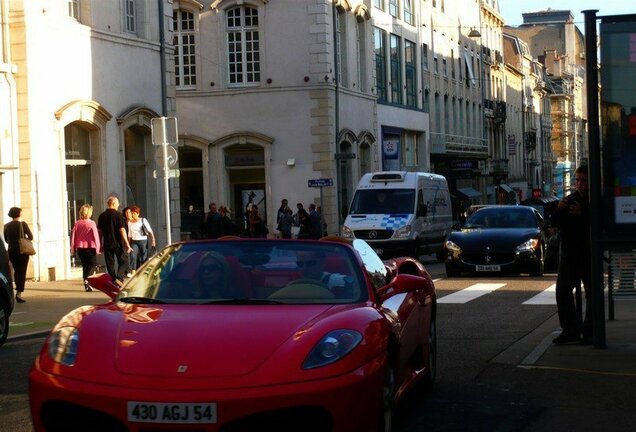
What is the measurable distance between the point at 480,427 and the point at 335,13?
142 ft

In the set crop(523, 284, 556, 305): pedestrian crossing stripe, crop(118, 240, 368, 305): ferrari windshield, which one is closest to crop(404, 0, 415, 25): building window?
crop(523, 284, 556, 305): pedestrian crossing stripe

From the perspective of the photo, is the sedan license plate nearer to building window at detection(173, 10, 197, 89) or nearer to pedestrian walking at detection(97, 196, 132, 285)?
pedestrian walking at detection(97, 196, 132, 285)

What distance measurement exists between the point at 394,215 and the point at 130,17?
8788mm

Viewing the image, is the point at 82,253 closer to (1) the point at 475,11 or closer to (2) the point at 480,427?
(2) the point at 480,427

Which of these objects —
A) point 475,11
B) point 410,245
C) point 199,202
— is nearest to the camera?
point 410,245

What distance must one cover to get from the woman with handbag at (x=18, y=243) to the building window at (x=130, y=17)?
12029mm

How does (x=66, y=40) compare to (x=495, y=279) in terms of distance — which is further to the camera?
(x=66, y=40)

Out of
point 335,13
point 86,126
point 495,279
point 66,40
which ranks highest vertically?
point 335,13

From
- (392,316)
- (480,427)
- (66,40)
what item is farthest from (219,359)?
(66,40)

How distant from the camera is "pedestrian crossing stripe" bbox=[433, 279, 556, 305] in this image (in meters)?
19.4

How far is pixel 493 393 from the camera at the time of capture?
968 centimetres

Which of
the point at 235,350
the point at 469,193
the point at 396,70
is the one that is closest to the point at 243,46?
the point at 396,70

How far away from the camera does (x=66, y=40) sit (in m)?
30.1

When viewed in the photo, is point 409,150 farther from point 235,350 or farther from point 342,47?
point 235,350
